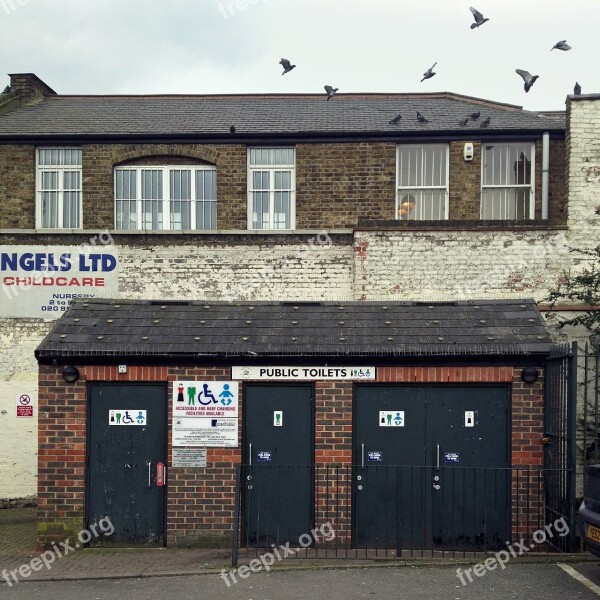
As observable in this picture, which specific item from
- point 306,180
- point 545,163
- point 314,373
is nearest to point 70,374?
point 314,373

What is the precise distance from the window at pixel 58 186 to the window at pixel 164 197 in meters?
0.83

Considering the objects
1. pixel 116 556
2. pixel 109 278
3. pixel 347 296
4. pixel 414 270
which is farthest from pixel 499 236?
pixel 116 556

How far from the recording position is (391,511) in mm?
10242

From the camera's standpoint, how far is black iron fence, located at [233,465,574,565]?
10062mm

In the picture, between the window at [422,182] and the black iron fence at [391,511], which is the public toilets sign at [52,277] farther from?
the black iron fence at [391,511]

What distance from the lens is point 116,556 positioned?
10008 millimetres

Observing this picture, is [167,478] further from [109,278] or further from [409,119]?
[409,119]

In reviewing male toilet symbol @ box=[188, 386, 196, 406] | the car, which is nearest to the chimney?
male toilet symbol @ box=[188, 386, 196, 406]

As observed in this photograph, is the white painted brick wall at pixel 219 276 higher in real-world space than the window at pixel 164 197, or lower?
lower

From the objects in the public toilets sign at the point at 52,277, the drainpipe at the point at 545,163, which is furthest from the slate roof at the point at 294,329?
the drainpipe at the point at 545,163

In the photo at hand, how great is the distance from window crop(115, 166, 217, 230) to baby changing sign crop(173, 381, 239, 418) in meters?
5.75

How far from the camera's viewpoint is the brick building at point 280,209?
14.1 m

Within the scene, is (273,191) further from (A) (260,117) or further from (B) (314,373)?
(B) (314,373)

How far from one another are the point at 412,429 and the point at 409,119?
7.71 m
